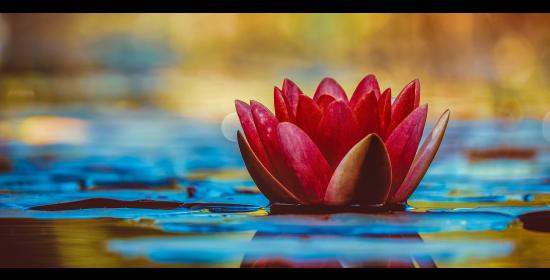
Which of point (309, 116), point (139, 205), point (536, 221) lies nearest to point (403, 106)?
point (309, 116)

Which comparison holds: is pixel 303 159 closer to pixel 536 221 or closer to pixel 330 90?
pixel 330 90

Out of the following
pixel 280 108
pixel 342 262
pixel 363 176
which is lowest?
pixel 342 262

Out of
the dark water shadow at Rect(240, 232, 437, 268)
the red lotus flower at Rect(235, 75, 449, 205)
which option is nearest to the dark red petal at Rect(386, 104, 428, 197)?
the red lotus flower at Rect(235, 75, 449, 205)

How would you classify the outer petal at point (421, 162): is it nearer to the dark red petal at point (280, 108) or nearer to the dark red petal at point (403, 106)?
the dark red petal at point (403, 106)

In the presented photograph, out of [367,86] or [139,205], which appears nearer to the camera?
[367,86]

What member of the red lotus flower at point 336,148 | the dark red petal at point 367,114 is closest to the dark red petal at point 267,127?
the red lotus flower at point 336,148

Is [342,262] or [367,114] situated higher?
[367,114]
